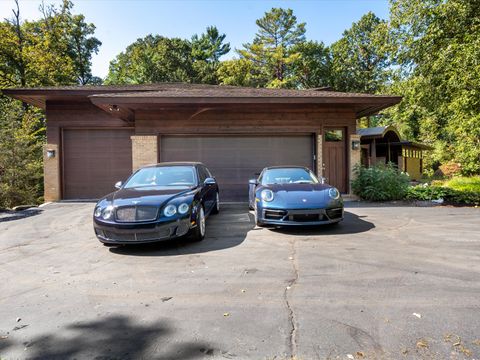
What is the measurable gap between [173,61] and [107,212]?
95.6 feet

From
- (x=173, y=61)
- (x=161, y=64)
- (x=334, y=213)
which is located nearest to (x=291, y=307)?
(x=334, y=213)

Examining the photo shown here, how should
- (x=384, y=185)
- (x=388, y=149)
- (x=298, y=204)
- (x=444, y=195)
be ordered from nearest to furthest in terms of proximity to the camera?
(x=298, y=204) < (x=444, y=195) < (x=384, y=185) < (x=388, y=149)

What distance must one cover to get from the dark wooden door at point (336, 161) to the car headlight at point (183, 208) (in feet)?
23.7

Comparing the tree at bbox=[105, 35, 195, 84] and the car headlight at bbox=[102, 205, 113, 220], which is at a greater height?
the tree at bbox=[105, 35, 195, 84]

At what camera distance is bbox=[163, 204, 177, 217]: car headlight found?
183 inches

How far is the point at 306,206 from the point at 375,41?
1332 cm

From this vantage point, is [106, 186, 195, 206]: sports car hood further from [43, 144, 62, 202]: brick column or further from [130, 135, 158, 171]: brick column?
[43, 144, 62, 202]: brick column

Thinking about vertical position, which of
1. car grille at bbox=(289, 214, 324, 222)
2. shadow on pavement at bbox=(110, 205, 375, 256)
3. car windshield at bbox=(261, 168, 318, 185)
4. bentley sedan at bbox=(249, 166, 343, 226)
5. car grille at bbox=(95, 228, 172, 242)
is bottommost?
shadow on pavement at bbox=(110, 205, 375, 256)

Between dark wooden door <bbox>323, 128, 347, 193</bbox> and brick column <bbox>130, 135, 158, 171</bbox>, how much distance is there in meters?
5.97

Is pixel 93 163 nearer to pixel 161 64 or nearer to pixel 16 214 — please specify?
pixel 16 214

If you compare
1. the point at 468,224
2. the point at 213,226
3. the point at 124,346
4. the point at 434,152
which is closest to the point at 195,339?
the point at 124,346

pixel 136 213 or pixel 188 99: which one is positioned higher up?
pixel 188 99

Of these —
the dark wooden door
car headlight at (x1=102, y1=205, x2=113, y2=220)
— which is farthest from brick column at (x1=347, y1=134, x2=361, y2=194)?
car headlight at (x1=102, y1=205, x2=113, y2=220)

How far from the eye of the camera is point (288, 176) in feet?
22.9
